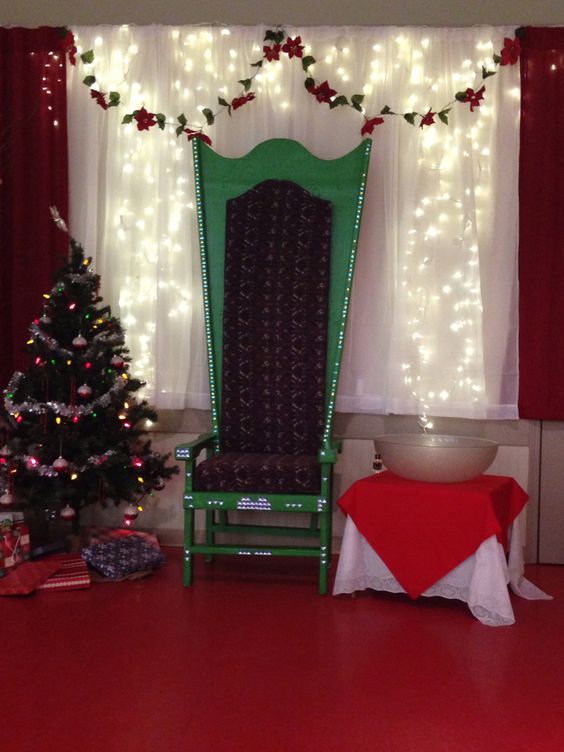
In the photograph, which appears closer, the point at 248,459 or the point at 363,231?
the point at 248,459

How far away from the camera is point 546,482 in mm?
4383

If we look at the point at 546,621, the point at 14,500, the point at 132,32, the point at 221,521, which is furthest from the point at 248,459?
the point at 132,32

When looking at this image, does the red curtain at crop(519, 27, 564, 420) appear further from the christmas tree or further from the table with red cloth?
the christmas tree

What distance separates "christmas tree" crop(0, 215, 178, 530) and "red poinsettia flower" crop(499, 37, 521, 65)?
7.20 feet

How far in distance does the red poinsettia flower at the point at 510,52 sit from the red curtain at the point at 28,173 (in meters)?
2.17

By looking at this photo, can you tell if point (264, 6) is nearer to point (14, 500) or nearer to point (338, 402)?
point (338, 402)

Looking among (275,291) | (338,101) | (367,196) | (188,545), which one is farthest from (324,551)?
(338,101)

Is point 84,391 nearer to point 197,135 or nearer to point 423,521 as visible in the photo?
point 197,135

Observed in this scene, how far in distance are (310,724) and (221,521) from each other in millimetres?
1981

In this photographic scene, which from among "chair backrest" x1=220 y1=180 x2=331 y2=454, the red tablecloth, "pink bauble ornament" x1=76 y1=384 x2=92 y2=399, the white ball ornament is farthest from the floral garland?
the red tablecloth

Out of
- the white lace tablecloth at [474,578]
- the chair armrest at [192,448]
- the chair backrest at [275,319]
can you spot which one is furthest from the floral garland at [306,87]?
the white lace tablecloth at [474,578]

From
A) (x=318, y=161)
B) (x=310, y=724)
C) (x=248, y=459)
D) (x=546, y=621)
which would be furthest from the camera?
(x=318, y=161)

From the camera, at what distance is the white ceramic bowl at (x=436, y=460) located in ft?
11.8

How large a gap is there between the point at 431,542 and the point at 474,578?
21 centimetres
